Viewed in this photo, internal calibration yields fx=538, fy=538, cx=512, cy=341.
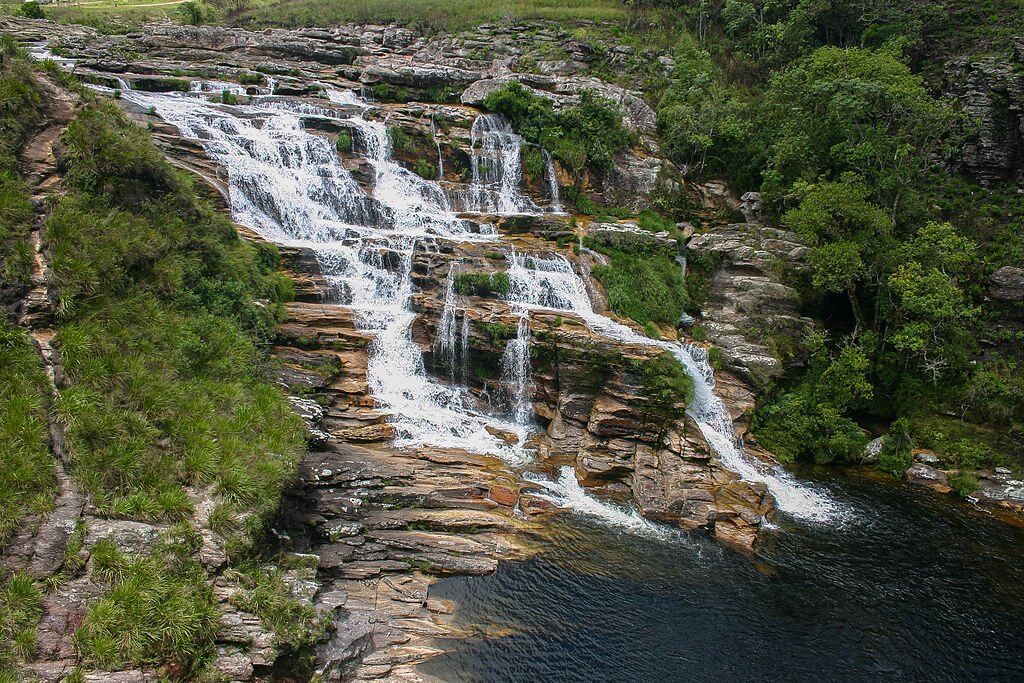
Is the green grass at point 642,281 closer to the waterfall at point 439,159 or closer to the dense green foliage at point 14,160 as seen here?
the waterfall at point 439,159

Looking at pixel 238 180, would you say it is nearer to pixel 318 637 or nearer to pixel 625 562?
pixel 318 637

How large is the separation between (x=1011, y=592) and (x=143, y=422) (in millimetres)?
19090

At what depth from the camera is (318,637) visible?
8602 millimetres

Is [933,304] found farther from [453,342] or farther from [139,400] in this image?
[139,400]

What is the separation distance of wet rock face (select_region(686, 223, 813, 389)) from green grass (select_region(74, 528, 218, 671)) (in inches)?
685

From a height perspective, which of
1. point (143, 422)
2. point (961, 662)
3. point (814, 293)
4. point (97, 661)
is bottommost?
point (961, 662)

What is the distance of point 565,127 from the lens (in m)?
29.7

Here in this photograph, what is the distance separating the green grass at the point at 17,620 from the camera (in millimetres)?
5914

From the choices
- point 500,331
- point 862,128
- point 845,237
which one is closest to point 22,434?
point 500,331

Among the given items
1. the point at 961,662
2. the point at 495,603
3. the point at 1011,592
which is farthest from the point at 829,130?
the point at 495,603

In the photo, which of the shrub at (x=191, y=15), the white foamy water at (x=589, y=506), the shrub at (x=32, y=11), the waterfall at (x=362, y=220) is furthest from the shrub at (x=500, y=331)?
the shrub at (x=32, y=11)

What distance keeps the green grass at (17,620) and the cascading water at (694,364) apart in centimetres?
1446

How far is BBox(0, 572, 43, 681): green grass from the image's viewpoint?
591 centimetres

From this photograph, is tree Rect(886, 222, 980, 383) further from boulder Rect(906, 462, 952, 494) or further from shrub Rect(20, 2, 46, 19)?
shrub Rect(20, 2, 46, 19)
